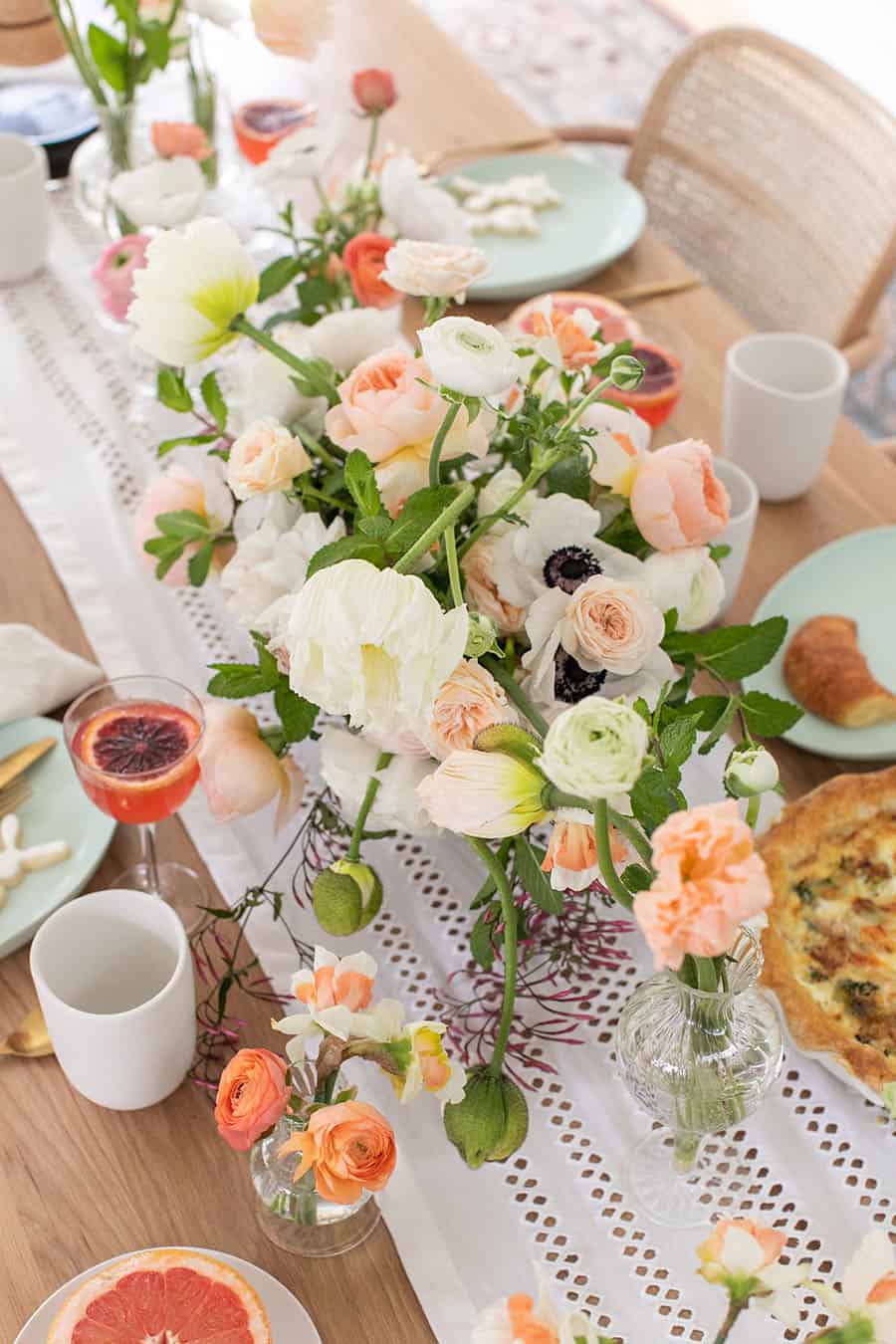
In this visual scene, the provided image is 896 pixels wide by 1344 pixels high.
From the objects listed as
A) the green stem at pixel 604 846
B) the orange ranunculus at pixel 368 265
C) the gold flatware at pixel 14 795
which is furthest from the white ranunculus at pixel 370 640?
the orange ranunculus at pixel 368 265

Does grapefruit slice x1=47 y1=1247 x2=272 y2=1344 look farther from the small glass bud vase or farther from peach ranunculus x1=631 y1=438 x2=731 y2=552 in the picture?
peach ranunculus x1=631 y1=438 x2=731 y2=552

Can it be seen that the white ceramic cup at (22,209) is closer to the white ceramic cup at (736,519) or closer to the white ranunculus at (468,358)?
the white ceramic cup at (736,519)

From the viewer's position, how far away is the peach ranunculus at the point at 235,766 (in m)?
0.95

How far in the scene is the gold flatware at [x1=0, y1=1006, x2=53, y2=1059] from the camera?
37.3 inches

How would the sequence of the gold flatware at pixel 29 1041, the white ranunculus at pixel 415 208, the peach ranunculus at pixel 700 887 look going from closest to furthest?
the peach ranunculus at pixel 700 887 → the gold flatware at pixel 29 1041 → the white ranunculus at pixel 415 208

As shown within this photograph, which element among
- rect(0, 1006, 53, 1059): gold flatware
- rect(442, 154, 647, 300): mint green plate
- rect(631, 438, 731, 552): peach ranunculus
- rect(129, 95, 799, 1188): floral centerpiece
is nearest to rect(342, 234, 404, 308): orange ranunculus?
rect(129, 95, 799, 1188): floral centerpiece

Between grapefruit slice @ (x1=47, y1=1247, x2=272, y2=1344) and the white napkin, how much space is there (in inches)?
19.4

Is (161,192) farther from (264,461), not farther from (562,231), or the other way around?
(264,461)

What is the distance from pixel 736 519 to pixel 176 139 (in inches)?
30.9

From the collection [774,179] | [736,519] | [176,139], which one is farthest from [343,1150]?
[774,179]

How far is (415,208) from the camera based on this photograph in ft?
4.03

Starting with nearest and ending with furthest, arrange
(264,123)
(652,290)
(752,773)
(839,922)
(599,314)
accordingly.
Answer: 1. (752,773)
2. (839,922)
3. (599,314)
4. (652,290)
5. (264,123)

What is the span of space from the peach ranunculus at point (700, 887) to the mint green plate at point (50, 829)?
595mm

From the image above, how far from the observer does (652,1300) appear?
0.84 m
